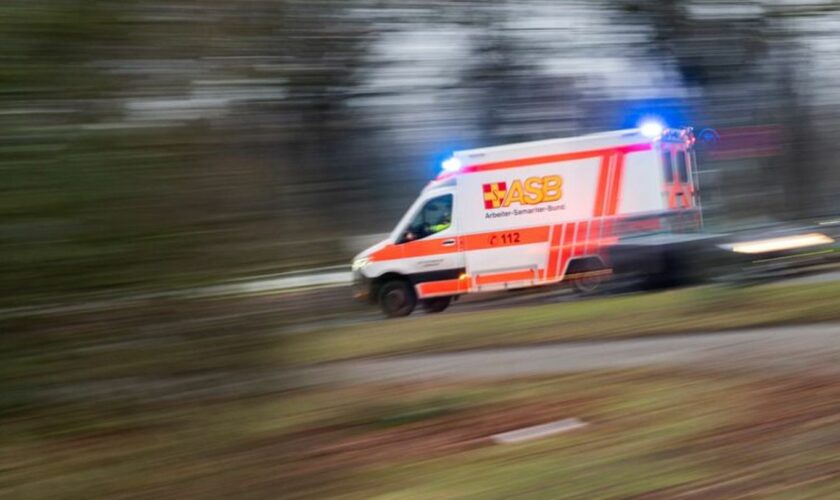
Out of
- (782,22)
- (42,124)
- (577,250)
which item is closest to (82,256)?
(42,124)

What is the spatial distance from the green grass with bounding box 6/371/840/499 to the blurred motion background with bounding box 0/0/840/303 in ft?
2.50

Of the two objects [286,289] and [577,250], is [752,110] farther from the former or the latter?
[286,289]

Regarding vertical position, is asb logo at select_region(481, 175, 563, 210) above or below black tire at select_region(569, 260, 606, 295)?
above

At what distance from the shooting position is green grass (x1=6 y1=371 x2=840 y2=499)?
443 cm

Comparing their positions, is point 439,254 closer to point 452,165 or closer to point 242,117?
point 452,165

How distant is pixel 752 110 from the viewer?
28.3 feet

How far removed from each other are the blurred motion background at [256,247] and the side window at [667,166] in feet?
14.8

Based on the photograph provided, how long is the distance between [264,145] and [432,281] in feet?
30.1

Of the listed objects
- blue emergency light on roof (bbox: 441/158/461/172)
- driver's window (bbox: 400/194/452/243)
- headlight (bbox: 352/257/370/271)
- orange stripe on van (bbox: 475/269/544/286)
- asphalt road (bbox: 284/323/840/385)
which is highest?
blue emergency light on roof (bbox: 441/158/461/172)

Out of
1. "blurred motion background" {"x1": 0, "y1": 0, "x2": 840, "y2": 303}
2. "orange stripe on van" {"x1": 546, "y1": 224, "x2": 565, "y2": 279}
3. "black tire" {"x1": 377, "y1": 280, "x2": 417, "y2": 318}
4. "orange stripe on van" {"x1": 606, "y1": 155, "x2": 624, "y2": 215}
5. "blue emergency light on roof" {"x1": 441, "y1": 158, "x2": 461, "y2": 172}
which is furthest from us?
"orange stripe on van" {"x1": 546, "y1": 224, "x2": 565, "y2": 279}

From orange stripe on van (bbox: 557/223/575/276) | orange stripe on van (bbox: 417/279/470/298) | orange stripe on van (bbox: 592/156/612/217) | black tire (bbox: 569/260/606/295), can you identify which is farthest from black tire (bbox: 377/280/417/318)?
orange stripe on van (bbox: 592/156/612/217)

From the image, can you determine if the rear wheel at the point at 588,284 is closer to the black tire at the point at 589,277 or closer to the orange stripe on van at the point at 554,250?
the black tire at the point at 589,277

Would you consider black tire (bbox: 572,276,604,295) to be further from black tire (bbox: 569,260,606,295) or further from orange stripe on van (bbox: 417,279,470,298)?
orange stripe on van (bbox: 417,279,470,298)

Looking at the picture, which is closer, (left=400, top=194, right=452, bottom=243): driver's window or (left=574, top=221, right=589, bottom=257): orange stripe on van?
(left=400, top=194, right=452, bottom=243): driver's window
